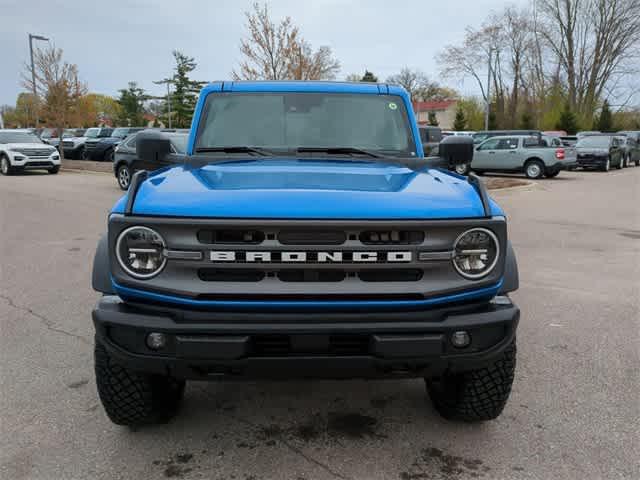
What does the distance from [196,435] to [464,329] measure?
163 cm

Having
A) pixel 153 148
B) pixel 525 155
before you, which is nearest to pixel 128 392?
pixel 153 148

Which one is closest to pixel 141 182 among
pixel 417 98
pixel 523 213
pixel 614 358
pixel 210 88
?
pixel 210 88

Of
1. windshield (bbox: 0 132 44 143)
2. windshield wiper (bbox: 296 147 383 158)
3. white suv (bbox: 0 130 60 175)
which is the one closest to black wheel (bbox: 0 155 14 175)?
white suv (bbox: 0 130 60 175)

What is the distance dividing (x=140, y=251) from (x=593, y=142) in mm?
28238

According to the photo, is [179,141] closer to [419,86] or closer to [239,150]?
[239,150]

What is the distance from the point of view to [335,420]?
10.9ft

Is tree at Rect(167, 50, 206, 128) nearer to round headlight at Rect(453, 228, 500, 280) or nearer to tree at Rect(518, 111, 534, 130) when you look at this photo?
tree at Rect(518, 111, 534, 130)

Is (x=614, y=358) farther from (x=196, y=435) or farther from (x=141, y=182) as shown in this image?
(x=141, y=182)

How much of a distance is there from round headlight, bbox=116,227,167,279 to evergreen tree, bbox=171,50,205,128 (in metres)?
73.3

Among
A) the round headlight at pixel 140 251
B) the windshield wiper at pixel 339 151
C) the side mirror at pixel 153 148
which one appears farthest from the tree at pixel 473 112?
the round headlight at pixel 140 251

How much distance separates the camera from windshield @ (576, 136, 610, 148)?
26480 mm

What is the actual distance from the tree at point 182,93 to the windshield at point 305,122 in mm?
71679

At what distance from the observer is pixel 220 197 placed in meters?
2.59

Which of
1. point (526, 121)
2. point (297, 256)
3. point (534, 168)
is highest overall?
point (526, 121)
